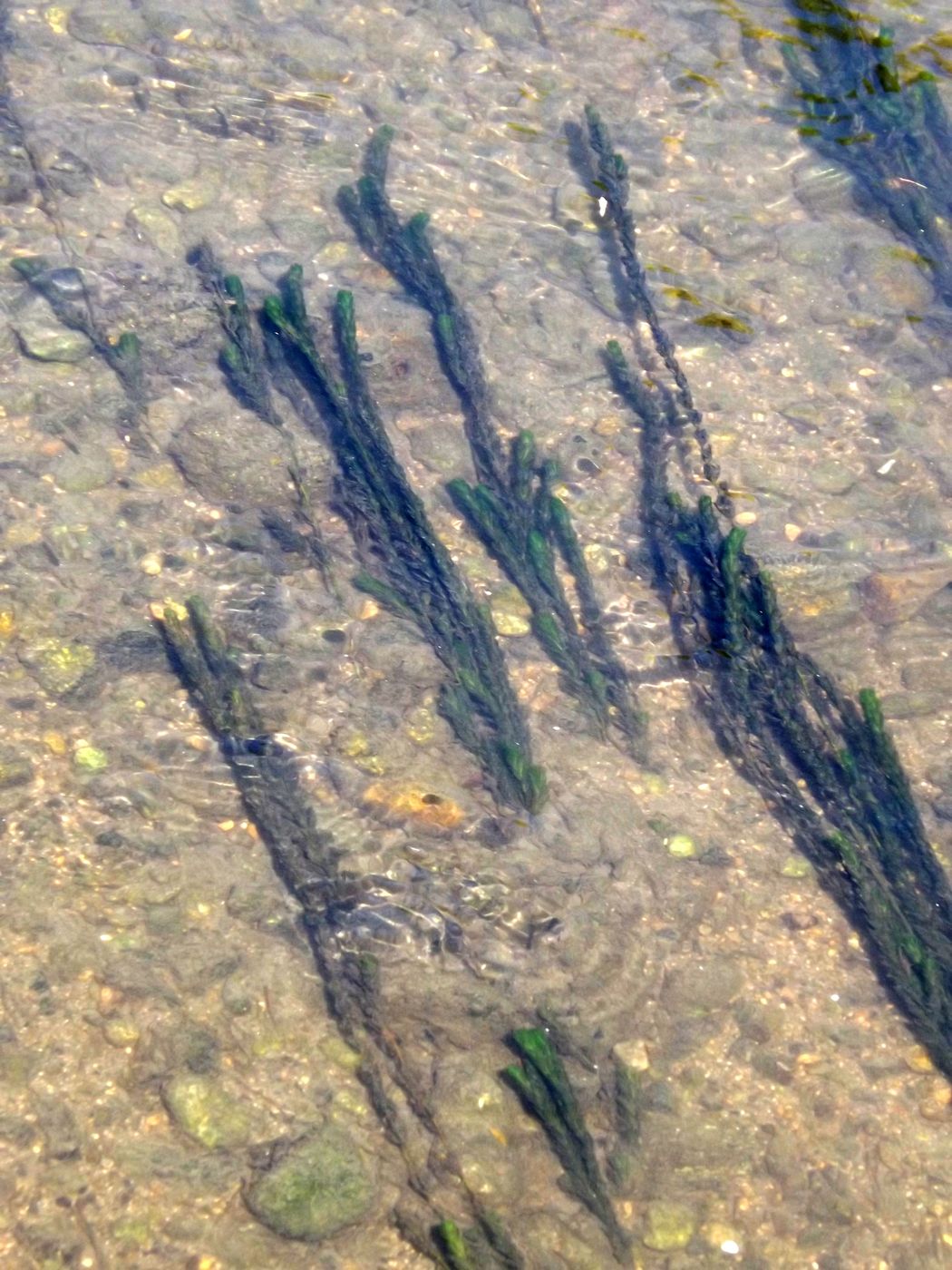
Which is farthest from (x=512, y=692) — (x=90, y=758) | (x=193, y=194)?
(x=193, y=194)

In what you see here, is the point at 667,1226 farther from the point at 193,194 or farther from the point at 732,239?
the point at 193,194

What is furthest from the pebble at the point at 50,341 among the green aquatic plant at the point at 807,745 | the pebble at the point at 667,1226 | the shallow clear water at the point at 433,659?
the pebble at the point at 667,1226

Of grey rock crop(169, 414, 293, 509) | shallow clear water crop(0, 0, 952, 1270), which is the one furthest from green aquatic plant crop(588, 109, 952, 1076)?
grey rock crop(169, 414, 293, 509)

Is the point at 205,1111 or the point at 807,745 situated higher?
the point at 807,745

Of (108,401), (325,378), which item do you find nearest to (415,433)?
(325,378)

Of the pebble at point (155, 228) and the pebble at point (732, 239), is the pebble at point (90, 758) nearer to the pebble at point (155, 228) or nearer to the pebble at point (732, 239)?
the pebble at point (155, 228)

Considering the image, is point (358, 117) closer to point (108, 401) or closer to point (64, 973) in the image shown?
point (108, 401)
